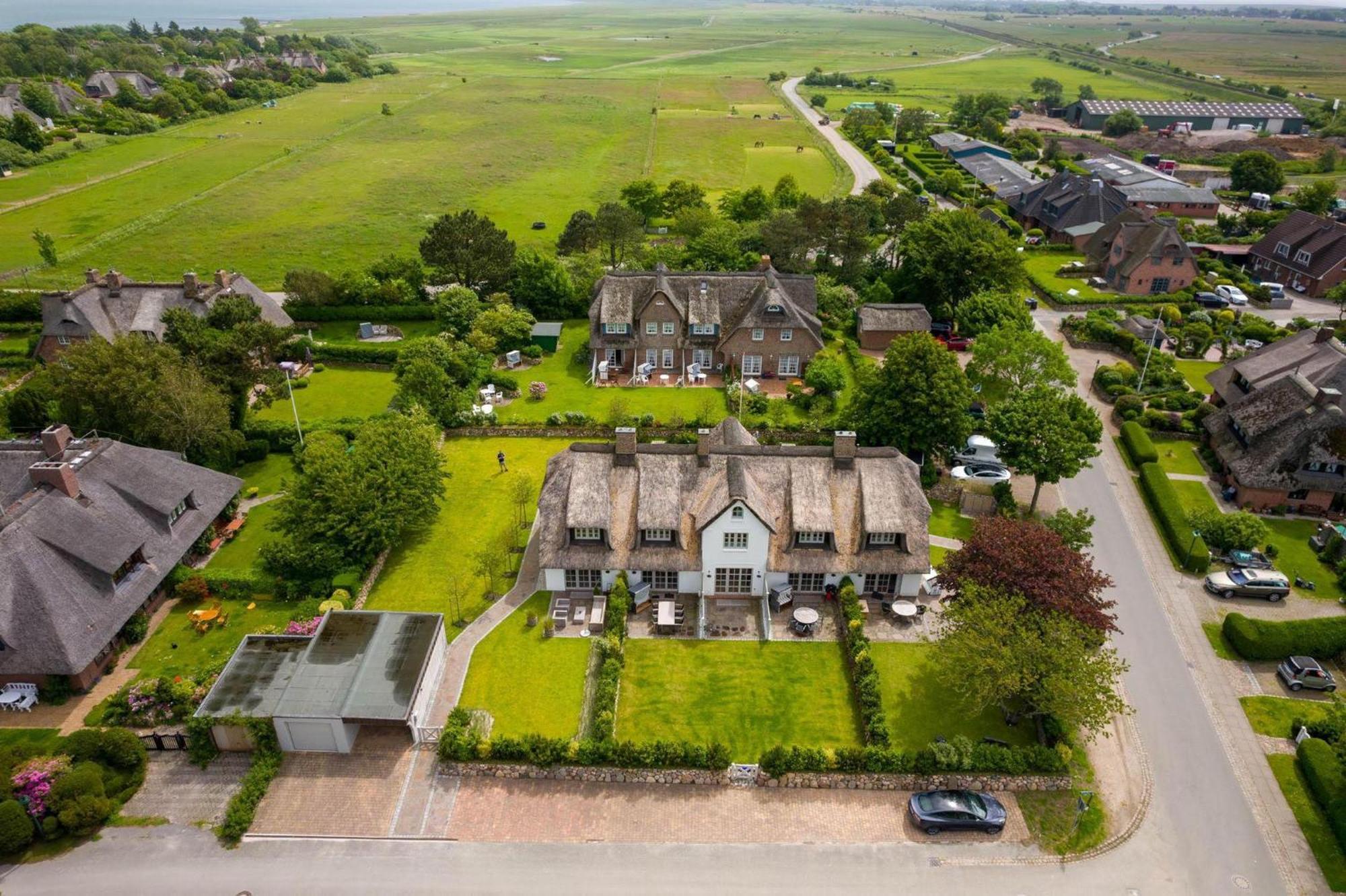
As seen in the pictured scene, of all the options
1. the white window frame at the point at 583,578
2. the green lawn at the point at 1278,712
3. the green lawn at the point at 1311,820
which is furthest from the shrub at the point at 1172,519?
the white window frame at the point at 583,578

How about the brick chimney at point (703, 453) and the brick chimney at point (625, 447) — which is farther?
the brick chimney at point (703, 453)

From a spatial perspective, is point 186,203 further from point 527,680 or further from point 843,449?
point 843,449

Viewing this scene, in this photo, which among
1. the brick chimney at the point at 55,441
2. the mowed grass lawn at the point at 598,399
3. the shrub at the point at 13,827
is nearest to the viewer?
the shrub at the point at 13,827

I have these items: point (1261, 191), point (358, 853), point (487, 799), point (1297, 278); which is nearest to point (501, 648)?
point (487, 799)

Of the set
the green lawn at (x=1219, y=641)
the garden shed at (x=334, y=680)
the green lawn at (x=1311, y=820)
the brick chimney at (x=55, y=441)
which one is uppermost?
the brick chimney at (x=55, y=441)

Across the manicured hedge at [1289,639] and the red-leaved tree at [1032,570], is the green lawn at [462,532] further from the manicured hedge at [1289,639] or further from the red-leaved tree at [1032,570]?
the manicured hedge at [1289,639]

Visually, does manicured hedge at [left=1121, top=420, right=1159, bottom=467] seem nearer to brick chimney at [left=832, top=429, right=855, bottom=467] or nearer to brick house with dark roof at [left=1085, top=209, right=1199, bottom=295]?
brick chimney at [left=832, top=429, right=855, bottom=467]
